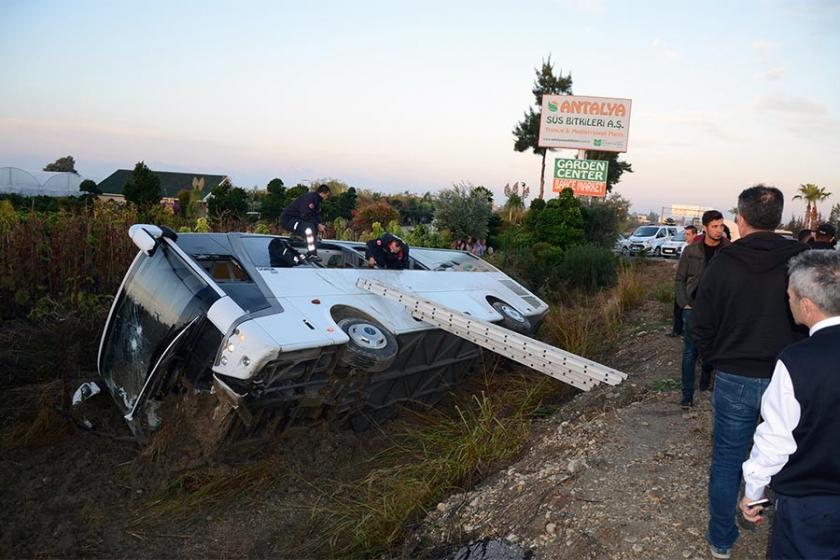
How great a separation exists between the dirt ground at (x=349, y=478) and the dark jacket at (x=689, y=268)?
1222 millimetres

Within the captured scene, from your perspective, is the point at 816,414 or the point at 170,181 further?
the point at 170,181

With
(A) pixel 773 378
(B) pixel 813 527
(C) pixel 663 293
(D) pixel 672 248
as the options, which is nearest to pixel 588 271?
(C) pixel 663 293

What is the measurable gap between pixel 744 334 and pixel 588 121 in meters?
24.5

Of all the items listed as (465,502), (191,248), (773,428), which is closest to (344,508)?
(465,502)

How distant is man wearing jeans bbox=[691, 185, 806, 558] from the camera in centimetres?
317

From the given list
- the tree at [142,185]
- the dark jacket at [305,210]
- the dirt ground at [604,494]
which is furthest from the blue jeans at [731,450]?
the tree at [142,185]

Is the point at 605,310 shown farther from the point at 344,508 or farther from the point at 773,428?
the point at 773,428

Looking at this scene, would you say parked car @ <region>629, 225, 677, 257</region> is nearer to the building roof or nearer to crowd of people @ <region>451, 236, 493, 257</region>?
crowd of people @ <region>451, 236, 493, 257</region>

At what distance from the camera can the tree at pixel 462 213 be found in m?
18.4

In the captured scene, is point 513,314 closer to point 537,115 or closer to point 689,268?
point 689,268

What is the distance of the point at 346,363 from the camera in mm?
4848

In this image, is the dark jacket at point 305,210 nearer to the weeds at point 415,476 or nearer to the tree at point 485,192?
the weeds at point 415,476

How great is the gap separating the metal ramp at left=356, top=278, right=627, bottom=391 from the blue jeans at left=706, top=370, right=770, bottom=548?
1.80 m

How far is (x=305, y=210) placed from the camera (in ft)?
27.4
